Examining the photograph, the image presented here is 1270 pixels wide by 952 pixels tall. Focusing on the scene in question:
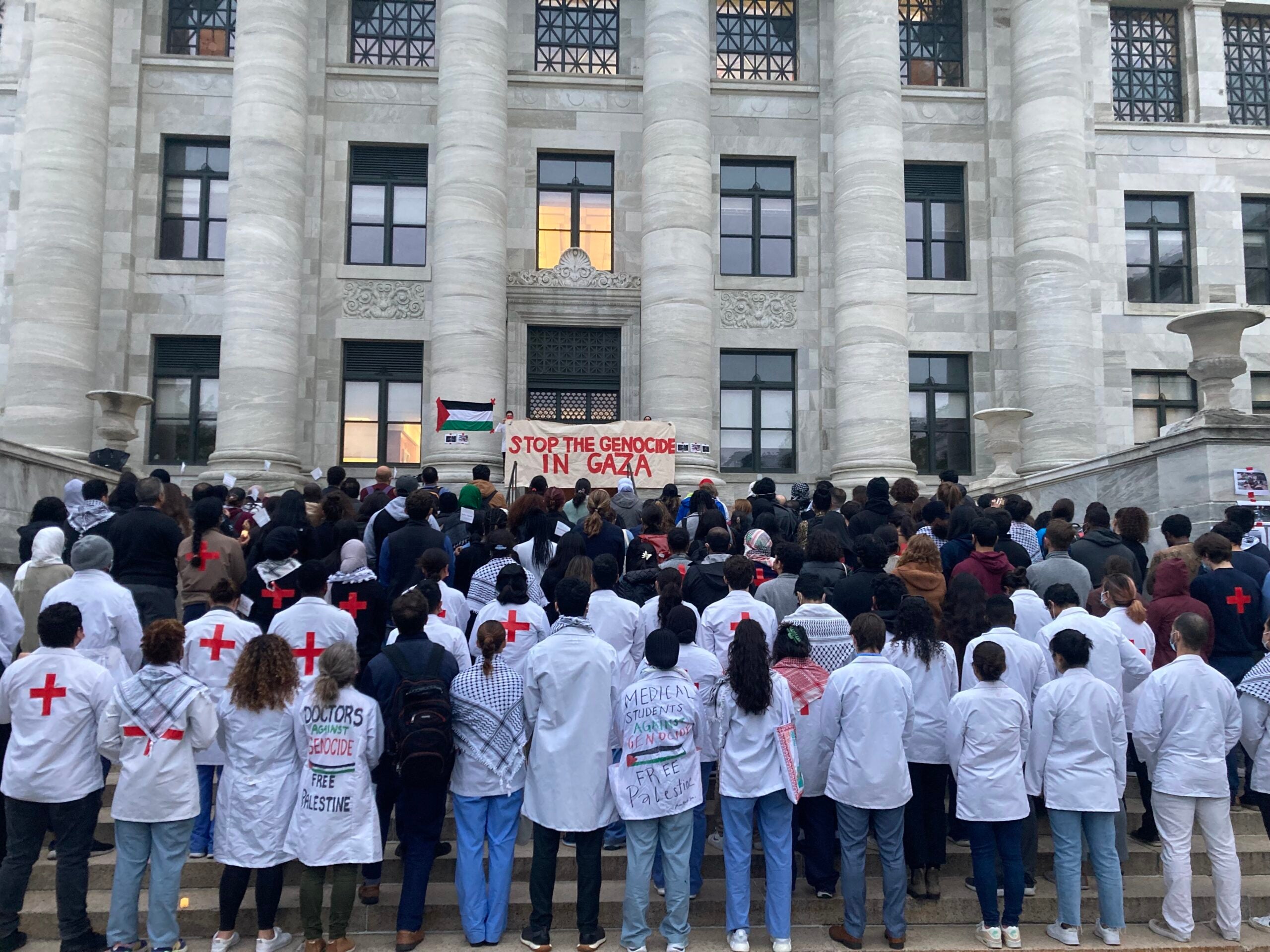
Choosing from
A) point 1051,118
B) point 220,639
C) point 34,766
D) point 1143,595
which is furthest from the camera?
point 1051,118

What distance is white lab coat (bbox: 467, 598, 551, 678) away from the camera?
814cm

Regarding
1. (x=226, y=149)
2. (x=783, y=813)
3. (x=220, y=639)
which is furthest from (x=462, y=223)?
(x=783, y=813)

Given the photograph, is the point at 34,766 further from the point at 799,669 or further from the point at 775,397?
the point at 775,397

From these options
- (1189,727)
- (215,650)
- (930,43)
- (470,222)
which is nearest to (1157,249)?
(930,43)

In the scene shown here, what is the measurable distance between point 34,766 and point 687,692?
4381mm

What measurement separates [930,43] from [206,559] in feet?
76.8

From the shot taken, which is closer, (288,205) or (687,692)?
(687,692)

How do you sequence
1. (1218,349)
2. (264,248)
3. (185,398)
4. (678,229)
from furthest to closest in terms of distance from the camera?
(185,398) → (678,229) → (264,248) → (1218,349)

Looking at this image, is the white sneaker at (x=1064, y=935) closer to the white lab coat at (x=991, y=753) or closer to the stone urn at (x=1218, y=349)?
the white lab coat at (x=991, y=753)

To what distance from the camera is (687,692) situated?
23.3 feet

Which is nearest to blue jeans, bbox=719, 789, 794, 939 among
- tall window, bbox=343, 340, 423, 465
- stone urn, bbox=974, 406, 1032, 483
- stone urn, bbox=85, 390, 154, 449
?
stone urn, bbox=974, 406, 1032, 483

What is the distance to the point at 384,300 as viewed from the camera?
23.9 metres

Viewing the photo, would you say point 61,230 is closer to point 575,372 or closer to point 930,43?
point 575,372

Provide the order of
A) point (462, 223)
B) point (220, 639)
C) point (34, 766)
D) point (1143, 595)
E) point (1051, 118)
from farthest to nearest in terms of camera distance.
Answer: point (1051, 118)
point (462, 223)
point (1143, 595)
point (220, 639)
point (34, 766)
